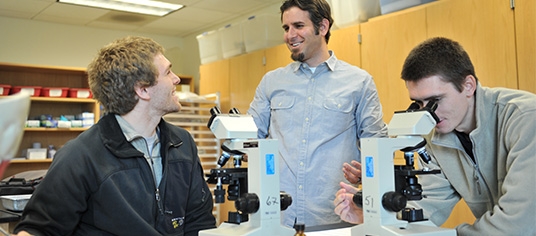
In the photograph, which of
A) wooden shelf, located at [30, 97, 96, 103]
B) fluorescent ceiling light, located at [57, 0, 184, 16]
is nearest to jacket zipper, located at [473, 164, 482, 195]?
fluorescent ceiling light, located at [57, 0, 184, 16]

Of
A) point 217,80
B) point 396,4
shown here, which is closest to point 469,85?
point 396,4

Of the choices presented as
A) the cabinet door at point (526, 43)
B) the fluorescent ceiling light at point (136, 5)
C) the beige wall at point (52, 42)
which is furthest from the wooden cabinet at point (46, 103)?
the cabinet door at point (526, 43)

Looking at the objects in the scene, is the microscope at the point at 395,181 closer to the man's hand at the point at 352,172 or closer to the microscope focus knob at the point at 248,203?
the microscope focus knob at the point at 248,203

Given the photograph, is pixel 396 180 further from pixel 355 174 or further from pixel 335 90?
pixel 335 90

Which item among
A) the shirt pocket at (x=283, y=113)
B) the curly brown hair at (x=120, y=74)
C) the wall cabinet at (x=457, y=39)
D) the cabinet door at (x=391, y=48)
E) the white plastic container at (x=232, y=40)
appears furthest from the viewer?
the white plastic container at (x=232, y=40)

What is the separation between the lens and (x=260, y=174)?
107 centimetres

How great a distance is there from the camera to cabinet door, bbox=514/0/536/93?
2.13m

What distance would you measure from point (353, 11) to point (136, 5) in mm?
2449

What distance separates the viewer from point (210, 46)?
463 cm

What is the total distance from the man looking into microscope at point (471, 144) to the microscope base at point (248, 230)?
302 mm

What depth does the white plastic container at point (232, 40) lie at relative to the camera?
4.21 metres

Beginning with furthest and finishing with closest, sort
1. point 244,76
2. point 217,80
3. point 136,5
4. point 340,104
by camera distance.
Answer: point 136,5 → point 217,80 → point 244,76 → point 340,104

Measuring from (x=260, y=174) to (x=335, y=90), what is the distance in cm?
106

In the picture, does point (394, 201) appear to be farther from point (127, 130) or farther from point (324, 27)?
point (324, 27)
